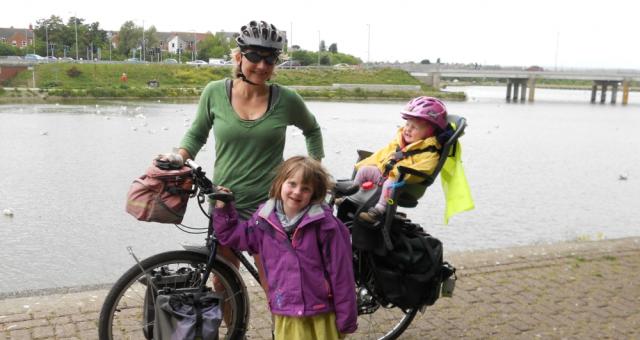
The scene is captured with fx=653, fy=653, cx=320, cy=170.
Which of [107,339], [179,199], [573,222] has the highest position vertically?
[179,199]

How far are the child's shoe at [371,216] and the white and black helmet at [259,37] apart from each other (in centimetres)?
108

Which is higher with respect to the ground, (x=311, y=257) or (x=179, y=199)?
(x=179, y=199)

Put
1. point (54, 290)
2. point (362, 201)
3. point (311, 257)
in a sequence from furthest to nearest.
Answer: point (54, 290), point (362, 201), point (311, 257)

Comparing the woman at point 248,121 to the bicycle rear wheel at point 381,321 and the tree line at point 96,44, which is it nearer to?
the bicycle rear wheel at point 381,321

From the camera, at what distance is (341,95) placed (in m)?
63.3

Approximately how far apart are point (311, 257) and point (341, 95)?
60.5 meters

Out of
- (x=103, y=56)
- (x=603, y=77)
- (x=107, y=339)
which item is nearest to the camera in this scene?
(x=107, y=339)

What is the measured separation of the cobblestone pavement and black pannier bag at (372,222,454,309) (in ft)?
2.80

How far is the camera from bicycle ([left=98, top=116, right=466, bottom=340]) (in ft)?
11.6

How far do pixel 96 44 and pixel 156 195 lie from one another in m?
91.7

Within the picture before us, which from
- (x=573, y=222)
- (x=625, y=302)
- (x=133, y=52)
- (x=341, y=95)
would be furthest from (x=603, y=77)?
(x=625, y=302)

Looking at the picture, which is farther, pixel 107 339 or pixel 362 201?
pixel 362 201

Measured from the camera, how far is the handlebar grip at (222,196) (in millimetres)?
3361

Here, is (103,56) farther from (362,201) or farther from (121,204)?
(362,201)
